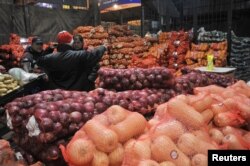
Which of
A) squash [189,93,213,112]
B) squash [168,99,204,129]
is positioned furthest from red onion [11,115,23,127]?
squash [189,93,213,112]

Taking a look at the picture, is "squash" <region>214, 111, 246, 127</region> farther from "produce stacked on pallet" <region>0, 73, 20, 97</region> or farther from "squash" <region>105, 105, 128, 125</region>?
"produce stacked on pallet" <region>0, 73, 20, 97</region>

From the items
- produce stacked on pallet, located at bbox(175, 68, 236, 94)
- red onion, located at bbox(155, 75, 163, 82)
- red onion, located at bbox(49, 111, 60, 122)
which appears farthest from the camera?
produce stacked on pallet, located at bbox(175, 68, 236, 94)

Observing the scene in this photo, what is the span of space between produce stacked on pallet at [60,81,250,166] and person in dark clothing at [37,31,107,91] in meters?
2.16

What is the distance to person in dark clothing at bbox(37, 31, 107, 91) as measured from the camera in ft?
13.5

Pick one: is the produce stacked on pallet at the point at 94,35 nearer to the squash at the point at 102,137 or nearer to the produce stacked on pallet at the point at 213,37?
the produce stacked on pallet at the point at 213,37

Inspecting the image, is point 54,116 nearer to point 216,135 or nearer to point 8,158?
point 8,158

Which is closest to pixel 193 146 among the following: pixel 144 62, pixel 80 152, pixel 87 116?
pixel 80 152

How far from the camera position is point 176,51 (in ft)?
27.5

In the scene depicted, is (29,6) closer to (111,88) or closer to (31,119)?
(111,88)

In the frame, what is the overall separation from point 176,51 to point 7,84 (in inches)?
206

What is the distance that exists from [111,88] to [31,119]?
1.30 metres

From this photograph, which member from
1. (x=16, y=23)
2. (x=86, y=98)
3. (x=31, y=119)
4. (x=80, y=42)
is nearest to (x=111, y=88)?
(x=86, y=98)

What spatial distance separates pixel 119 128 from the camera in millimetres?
1865

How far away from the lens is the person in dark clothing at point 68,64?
4121 mm
